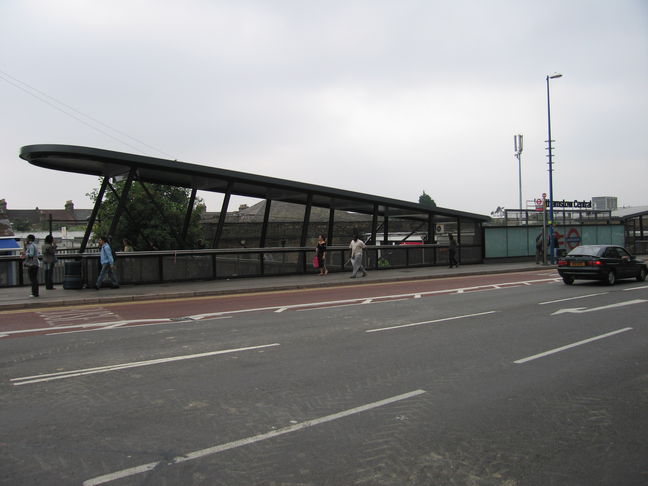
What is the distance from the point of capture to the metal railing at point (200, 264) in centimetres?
1670

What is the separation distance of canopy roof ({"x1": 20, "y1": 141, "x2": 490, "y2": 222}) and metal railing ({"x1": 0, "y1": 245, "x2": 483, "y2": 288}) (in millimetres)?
2501

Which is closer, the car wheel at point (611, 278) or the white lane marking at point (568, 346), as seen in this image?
the white lane marking at point (568, 346)

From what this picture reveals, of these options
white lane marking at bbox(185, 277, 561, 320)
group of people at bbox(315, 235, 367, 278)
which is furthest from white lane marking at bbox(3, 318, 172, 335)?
group of people at bbox(315, 235, 367, 278)

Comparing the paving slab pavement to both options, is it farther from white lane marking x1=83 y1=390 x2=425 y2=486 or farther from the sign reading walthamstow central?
the sign reading walthamstow central

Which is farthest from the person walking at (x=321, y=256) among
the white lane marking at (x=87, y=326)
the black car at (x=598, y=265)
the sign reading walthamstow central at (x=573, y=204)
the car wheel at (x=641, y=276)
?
the sign reading walthamstow central at (x=573, y=204)

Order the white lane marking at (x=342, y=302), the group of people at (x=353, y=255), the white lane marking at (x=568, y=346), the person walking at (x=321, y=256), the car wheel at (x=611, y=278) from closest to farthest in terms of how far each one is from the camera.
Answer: the white lane marking at (x=568, y=346)
the white lane marking at (x=342, y=302)
the car wheel at (x=611, y=278)
the group of people at (x=353, y=255)
the person walking at (x=321, y=256)

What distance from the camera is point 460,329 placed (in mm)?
9289

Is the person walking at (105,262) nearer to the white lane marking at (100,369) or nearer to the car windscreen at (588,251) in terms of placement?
the white lane marking at (100,369)

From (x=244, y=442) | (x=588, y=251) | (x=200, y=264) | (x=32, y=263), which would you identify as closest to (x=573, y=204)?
(x=588, y=251)

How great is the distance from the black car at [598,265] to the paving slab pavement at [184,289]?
579 cm

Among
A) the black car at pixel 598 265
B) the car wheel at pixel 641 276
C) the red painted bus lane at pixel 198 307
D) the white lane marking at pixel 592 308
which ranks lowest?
the white lane marking at pixel 592 308

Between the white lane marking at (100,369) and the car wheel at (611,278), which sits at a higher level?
the car wheel at (611,278)

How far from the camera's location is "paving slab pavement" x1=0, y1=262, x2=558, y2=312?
1376 cm

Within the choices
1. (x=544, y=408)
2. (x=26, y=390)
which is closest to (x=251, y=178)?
(x=26, y=390)
